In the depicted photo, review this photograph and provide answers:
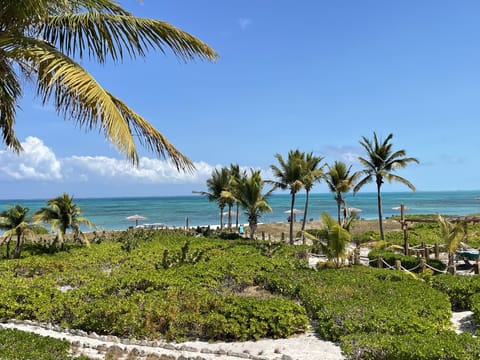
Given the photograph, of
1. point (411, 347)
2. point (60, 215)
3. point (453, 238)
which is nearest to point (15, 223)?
point (60, 215)

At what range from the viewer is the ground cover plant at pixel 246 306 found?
6.63 meters

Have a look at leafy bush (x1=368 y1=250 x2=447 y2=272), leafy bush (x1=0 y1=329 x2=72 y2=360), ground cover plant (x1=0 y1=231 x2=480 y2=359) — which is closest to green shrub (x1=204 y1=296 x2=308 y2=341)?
ground cover plant (x1=0 y1=231 x2=480 y2=359)

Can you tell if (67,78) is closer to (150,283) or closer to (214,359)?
(214,359)

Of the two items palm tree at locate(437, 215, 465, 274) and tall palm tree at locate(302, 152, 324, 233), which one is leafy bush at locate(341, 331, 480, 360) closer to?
palm tree at locate(437, 215, 465, 274)

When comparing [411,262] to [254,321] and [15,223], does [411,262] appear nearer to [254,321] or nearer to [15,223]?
[254,321]

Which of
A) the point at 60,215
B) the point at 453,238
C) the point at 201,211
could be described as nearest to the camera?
the point at 453,238

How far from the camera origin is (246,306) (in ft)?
24.4

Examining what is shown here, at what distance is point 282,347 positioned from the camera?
261 inches

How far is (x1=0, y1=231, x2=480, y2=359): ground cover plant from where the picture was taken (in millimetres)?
6629

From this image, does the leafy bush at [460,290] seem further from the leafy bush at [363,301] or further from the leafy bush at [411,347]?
the leafy bush at [411,347]

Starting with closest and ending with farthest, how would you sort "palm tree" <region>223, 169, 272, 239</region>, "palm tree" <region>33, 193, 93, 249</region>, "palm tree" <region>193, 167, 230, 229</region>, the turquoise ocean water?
"palm tree" <region>33, 193, 93, 249</region>
"palm tree" <region>223, 169, 272, 239</region>
"palm tree" <region>193, 167, 230, 229</region>
the turquoise ocean water

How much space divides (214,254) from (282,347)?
29.7ft

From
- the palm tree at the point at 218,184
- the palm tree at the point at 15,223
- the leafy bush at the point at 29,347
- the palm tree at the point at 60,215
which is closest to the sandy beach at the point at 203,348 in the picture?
the leafy bush at the point at 29,347

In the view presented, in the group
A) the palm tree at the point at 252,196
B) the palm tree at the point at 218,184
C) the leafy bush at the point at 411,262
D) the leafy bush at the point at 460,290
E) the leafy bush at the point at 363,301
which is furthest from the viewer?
the palm tree at the point at 218,184
